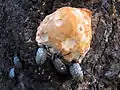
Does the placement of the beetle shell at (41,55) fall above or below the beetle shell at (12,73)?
above

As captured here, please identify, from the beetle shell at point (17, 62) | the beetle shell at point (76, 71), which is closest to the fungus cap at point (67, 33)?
the beetle shell at point (76, 71)

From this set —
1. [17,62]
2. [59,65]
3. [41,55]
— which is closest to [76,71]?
[59,65]

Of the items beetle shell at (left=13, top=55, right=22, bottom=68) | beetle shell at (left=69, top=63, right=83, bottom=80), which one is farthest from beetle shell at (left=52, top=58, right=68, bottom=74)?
beetle shell at (left=13, top=55, right=22, bottom=68)

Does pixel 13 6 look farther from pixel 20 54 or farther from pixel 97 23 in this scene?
pixel 97 23

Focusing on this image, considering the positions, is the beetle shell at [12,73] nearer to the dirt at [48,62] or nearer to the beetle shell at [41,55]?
the dirt at [48,62]

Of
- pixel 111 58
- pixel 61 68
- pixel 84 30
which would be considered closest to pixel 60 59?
pixel 61 68
